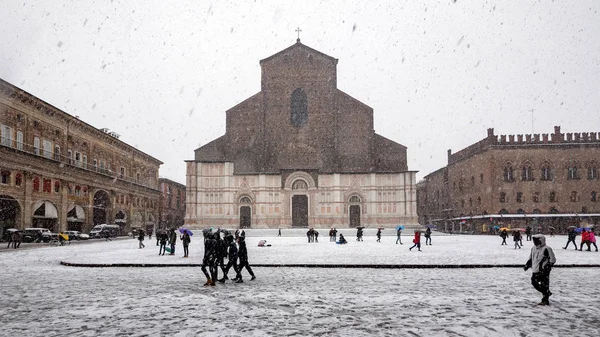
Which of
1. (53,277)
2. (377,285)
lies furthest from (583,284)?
(53,277)

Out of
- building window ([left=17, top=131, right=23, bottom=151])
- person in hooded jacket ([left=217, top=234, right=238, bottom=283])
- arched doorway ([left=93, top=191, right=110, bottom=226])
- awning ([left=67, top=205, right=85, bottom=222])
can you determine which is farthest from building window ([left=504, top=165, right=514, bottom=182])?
person in hooded jacket ([left=217, top=234, right=238, bottom=283])

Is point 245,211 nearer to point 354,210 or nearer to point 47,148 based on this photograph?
point 354,210

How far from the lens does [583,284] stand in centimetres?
1178

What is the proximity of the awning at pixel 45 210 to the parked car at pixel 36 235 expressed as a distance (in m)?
1.67

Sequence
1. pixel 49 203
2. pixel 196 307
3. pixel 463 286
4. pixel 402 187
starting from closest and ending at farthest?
1. pixel 196 307
2. pixel 463 286
3. pixel 49 203
4. pixel 402 187

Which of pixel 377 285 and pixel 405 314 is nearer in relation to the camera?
pixel 405 314

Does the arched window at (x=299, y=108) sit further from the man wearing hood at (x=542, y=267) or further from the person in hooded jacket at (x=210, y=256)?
the man wearing hood at (x=542, y=267)

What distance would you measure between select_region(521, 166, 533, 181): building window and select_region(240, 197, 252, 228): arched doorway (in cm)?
2902

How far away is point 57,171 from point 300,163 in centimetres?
2457

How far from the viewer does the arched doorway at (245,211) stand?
52719mm

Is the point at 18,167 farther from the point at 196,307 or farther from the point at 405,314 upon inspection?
the point at 405,314

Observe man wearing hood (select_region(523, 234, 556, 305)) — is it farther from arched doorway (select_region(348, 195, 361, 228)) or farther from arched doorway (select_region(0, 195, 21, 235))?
arched doorway (select_region(348, 195, 361, 228))

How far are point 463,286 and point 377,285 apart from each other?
75.7 inches

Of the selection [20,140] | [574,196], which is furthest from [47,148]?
[574,196]
